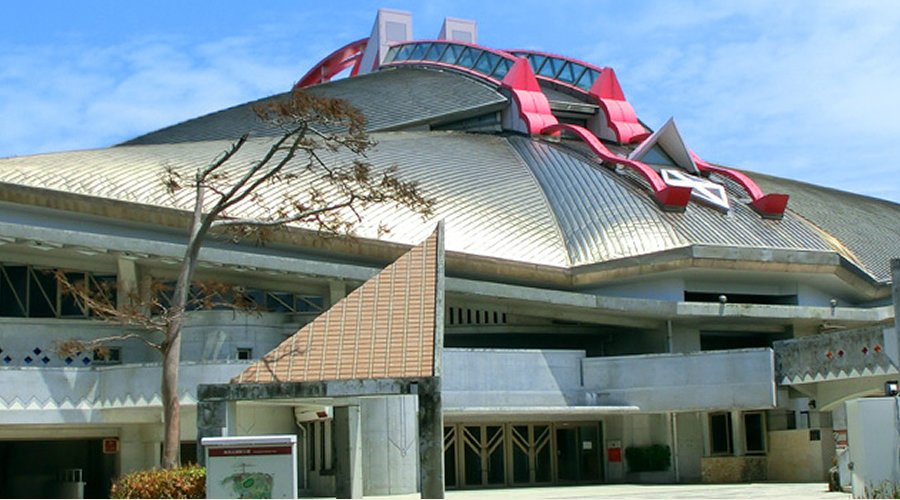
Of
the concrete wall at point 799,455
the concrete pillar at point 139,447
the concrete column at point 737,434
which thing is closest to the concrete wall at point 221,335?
the concrete pillar at point 139,447

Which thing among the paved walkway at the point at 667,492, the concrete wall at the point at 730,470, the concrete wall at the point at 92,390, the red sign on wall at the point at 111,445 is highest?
the concrete wall at the point at 92,390

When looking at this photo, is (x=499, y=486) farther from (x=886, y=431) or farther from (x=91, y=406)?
(x=886, y=431)

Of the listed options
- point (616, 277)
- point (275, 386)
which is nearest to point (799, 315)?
point (616, 277)

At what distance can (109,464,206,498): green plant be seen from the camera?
22.8m

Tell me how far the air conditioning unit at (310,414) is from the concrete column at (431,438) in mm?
11511

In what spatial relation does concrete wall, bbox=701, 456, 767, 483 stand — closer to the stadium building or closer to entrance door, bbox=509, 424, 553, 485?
the stadium building

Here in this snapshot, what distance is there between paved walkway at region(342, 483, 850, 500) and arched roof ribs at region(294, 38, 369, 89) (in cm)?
3911

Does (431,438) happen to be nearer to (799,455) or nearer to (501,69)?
(799,455)

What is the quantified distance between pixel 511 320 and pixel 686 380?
6.40 m

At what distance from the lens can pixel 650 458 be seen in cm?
3906

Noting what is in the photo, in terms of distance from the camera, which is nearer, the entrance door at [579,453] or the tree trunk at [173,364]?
Result: the tree trunk at [173,364]

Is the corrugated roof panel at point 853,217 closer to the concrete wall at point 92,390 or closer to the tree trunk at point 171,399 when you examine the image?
the concrete wall at point 92,390

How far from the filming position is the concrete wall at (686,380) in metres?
37.2

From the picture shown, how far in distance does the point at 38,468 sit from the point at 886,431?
2570 centimetres
